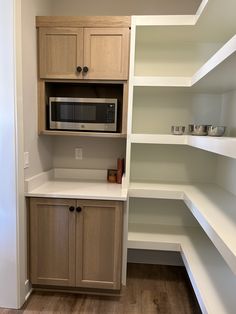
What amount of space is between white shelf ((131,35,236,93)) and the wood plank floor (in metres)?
1.80

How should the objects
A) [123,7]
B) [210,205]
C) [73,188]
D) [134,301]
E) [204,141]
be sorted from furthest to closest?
[123,7] → [73,188] → [134,301] → [210,205] → [204,141]

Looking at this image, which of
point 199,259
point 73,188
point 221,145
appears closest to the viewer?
point 221,145

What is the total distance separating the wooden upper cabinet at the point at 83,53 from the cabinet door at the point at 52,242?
3.68ft

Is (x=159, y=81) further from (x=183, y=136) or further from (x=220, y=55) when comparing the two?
(x=220, y=55)

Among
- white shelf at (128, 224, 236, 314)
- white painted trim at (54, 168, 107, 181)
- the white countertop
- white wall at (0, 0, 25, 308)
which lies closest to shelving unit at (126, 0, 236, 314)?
white shelf at (128, 224, 236, 314)

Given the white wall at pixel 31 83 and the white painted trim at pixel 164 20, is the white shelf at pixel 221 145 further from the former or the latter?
the white wall at pixel 31 83

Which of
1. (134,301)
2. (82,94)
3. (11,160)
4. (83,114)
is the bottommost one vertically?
(134,301)

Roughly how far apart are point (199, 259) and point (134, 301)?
66 centimetres

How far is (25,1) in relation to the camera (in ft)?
6.19

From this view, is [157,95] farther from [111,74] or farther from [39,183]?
[39,183]

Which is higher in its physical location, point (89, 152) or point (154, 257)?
point (89, 152)

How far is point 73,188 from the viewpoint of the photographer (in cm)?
216

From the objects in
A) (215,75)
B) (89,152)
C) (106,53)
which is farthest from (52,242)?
(215,75)

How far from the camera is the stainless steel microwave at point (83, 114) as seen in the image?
2168mm
